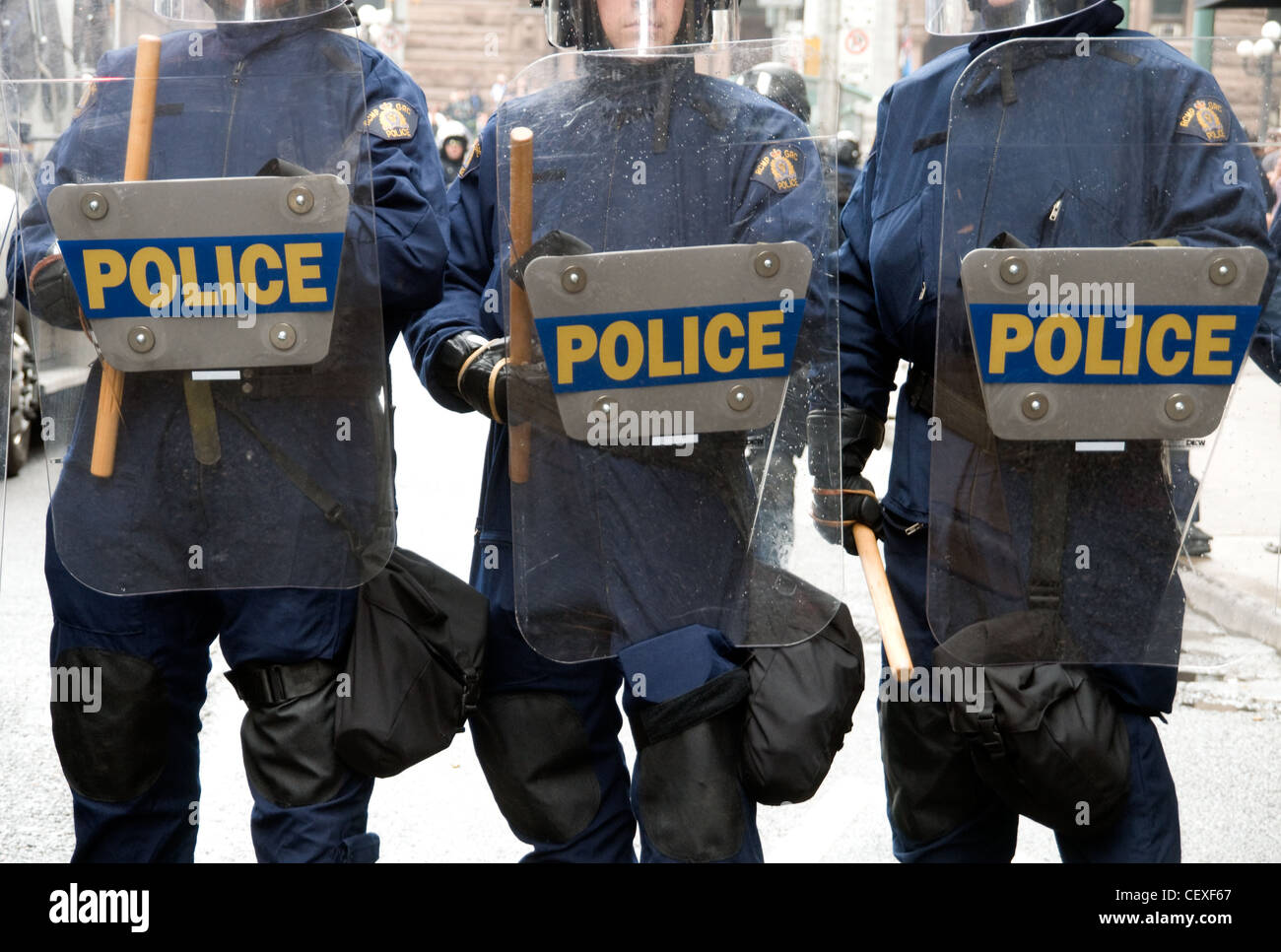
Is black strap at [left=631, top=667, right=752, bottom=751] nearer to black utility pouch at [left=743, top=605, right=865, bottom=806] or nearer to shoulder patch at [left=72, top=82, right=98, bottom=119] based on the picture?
black utility pouch at [left=743, top=605, right=865, bottom=806]

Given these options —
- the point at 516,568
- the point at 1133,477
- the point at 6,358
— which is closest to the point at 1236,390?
the point at 1133,477

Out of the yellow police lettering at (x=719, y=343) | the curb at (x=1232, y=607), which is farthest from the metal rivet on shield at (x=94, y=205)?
the curb at (x=1232, y=607)

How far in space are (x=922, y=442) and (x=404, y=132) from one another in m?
1.03

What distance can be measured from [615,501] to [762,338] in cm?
35

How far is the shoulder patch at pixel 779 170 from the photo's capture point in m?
2.26

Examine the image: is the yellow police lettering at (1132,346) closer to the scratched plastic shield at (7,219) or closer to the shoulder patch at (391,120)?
the shoulder patch at (391,120)

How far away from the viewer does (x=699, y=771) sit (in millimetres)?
2422

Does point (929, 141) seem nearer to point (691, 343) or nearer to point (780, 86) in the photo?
point (780, 86)

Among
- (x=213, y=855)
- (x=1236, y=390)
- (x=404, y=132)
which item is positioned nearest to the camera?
(x=1236, y=390)

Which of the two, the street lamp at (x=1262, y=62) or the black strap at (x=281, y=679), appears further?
the black strap at (x=281, y=679)

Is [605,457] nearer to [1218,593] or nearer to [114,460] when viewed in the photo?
[114,460]

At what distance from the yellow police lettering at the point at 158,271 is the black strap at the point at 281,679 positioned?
66 cm

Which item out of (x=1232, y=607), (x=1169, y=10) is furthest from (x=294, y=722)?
(x=1169, y=10)

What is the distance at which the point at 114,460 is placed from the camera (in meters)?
2.44
